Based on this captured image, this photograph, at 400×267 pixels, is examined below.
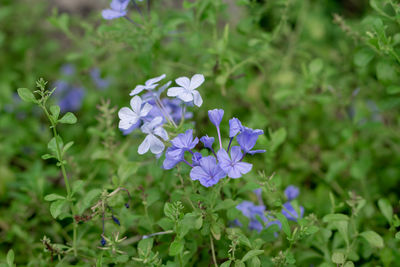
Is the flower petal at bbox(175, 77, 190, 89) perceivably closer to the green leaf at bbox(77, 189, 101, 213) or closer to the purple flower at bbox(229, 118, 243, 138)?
the purple flower at bbox(229, 118, 243, 138)

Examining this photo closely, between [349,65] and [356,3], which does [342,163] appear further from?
[356,3]

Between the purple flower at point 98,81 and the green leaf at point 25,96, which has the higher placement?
the green leaf at point 25,96

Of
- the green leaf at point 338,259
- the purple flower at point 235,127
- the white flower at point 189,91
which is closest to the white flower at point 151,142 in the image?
the white flower at point 189,91

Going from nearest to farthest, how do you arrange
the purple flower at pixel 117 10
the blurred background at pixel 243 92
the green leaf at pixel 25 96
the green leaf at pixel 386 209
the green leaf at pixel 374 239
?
1. the green leaf at pixel 25 96
2. the green leaf at pixel 374 239
3. the green leaf at pixel 386 209
4. the purple flower at pixel 117 10
5. the blurred background at pixel 243 92

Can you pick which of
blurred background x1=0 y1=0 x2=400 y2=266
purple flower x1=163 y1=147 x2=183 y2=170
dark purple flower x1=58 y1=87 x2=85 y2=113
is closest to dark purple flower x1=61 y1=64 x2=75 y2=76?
blurred background x1=0 y1=0 x2=400 y2=266

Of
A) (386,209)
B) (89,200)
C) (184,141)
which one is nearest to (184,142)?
(184,141)

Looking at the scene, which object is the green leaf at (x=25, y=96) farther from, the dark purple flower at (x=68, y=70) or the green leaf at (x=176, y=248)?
the dark purple flower at (x=68, y=70)

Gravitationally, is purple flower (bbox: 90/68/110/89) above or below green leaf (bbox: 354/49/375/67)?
below

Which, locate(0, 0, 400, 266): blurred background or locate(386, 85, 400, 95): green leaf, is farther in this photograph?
locate(0, 0, 400, 266): blurred background
